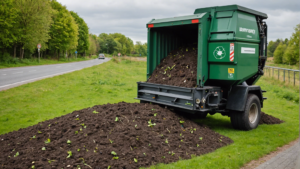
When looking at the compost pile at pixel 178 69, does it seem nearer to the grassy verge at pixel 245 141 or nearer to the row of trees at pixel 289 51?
the grassy verge at pixel 245 141

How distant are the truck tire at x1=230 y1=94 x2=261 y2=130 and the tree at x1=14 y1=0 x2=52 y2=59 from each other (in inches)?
1310

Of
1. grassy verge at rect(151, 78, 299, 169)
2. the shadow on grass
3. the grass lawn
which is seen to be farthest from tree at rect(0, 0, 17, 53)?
grassy verge at rect(151, 78, 299, 169)

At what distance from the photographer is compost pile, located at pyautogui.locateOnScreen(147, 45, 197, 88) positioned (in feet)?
23.2

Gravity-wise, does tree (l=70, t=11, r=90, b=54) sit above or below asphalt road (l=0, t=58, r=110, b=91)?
above

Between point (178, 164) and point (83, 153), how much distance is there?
5.52ft

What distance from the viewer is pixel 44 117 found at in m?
8.58

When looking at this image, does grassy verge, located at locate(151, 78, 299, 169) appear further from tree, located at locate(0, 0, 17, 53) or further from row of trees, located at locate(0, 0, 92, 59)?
row of trees, located at locate(0, 0, 92, 59)

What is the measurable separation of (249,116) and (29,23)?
35.7 metres

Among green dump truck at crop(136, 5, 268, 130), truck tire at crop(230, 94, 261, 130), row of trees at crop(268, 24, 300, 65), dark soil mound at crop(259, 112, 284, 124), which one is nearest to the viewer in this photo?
green dump truck at crop(136, 5, 268, 130)

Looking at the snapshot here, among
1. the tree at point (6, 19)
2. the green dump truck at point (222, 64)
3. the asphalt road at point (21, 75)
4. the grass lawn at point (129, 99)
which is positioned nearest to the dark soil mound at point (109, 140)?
the grass lawn at point (129, 99)

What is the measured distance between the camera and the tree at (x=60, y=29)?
5012cm

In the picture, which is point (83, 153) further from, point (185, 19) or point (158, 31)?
point (158, 31)

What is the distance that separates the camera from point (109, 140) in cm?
496

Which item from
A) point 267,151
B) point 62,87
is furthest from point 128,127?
point 62,87
